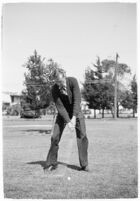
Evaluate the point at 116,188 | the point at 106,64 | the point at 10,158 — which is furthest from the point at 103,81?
the point at 116,188

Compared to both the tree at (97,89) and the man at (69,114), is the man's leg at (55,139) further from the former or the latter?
the tree at (97,89)

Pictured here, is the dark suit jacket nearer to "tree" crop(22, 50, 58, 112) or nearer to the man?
the man

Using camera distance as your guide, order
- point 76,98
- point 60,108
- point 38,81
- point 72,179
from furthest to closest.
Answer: point 38,81 < point 60,108 < point 76,98 < point 72,179

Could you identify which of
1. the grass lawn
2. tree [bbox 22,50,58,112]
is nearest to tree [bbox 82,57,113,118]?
tree [bbox 22,50,58,112]

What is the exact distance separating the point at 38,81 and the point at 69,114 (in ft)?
35.2

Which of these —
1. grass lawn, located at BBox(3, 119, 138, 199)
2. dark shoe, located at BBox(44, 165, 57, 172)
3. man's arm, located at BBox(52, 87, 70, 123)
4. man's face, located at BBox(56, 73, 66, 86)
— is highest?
man's face, located at BBox(56, 73, 66, 86)

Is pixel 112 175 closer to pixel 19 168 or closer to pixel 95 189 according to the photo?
pixel 95 189

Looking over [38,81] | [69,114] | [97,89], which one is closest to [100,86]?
[97,89]

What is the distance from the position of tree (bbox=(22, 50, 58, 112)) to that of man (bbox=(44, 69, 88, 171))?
10.0 metres

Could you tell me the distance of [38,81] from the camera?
1752 centimetres

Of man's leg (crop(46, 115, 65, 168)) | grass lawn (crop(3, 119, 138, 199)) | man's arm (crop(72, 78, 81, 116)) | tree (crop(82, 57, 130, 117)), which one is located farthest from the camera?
tree (crop(82, 57, 130, 117))

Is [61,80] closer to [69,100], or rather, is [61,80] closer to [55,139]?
[69,100]

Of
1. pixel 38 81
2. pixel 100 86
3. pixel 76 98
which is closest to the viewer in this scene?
pixel 76 98

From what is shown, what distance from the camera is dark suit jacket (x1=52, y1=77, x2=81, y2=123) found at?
662 centimetres
